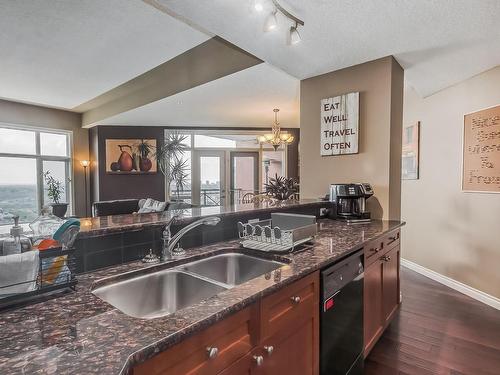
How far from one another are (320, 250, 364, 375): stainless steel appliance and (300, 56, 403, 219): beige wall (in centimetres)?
127

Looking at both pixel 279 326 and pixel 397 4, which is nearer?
pixel 279 326

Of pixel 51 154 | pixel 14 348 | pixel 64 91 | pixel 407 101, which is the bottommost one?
pixel 14 348

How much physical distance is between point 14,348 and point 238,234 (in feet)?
4.51

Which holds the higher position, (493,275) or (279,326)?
(279,326)

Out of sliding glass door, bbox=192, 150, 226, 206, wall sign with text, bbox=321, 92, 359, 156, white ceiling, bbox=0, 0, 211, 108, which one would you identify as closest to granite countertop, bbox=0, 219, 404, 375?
wall sign with text, bbox=321, 92, 359, 156

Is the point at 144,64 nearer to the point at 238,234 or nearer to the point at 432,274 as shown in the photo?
the point at 238,234

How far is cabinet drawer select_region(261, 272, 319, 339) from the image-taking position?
43.8 inches

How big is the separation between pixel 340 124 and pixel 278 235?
6.06 feet

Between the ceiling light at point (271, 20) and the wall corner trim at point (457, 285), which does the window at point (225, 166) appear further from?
the ceiling light at point (271, 20)

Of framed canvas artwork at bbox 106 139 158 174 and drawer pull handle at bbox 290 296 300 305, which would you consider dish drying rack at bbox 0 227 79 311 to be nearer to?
drawer pull handle at bbox 290 296 300 305

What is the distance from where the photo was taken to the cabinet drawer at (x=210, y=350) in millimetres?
765

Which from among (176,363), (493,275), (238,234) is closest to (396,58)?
(238,234)

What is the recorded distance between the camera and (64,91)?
538 centimetres

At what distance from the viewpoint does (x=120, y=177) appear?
280 inches
